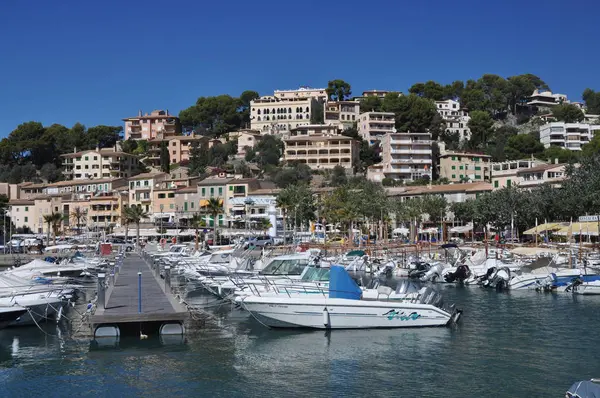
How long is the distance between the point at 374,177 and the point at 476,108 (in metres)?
54.5

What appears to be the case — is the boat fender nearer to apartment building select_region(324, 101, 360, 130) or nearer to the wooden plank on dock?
the wooden plank on dock

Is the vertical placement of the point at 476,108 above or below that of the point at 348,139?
above

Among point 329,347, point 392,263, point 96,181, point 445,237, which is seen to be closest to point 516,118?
point 445,237

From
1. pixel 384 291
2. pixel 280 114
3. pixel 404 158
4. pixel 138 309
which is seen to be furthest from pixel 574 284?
pixel 280 114

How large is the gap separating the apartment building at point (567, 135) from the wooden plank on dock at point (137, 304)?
11709 cm

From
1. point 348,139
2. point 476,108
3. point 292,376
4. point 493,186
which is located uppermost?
point 476,108

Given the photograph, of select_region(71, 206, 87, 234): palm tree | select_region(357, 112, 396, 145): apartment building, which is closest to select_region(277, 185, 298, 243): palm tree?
select_region(71, 206, 87, 234): palm tree

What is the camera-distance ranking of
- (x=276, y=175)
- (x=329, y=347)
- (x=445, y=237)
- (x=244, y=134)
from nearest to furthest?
(x=329, y=347) < (x=445, y=237) < (x=276, y=175) < (x=244, y=134)

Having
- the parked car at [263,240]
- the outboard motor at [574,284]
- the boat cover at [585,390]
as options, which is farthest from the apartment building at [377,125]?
the boat cover at [585,390]

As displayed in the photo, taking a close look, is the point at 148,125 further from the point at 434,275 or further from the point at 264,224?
the point at 434,275

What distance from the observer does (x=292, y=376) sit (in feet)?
73.3

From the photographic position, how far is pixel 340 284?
28797 mm

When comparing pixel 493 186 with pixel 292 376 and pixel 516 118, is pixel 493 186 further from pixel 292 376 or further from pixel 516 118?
pixel 292 376

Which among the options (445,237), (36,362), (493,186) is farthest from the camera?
(493,186)
